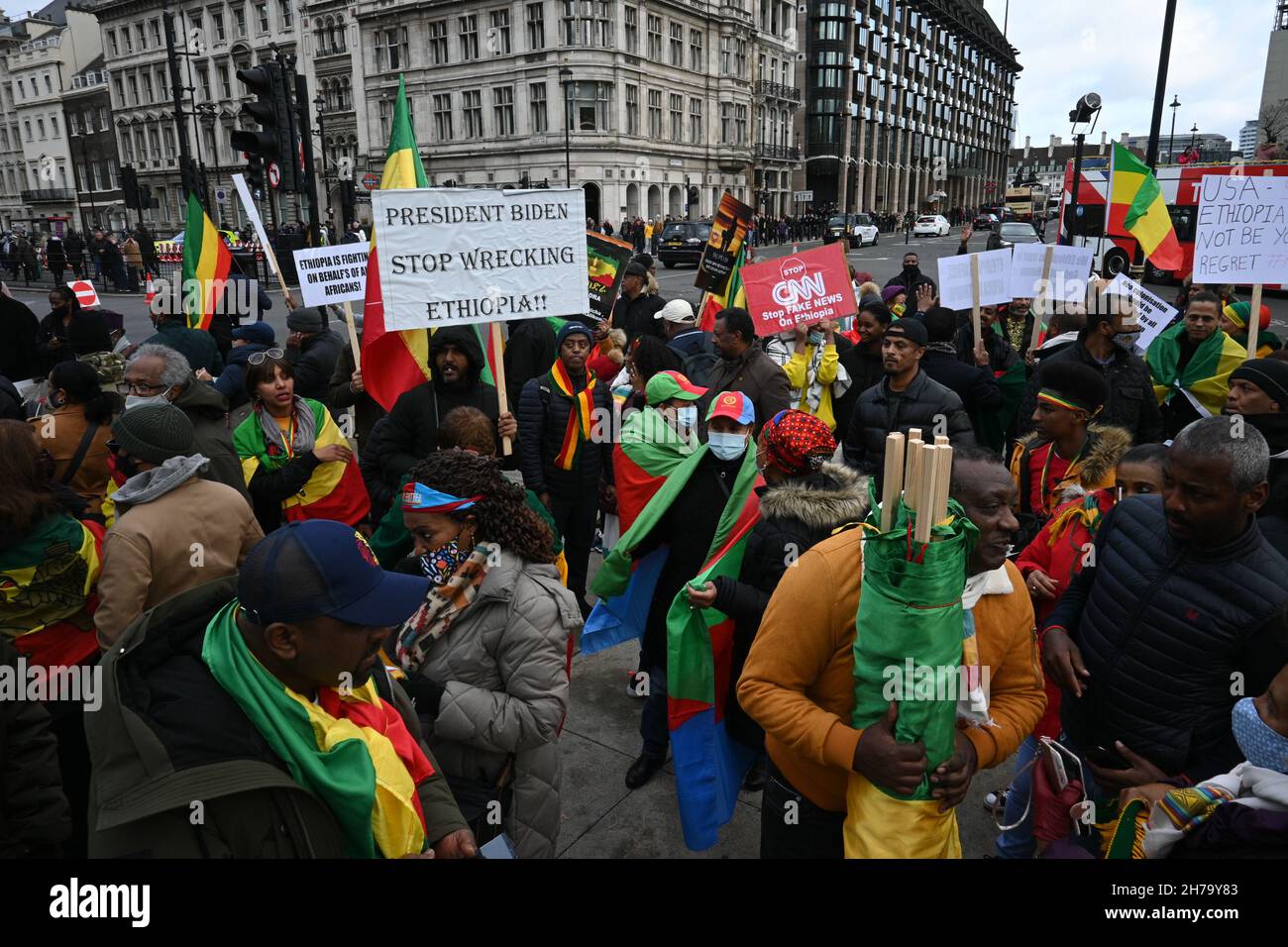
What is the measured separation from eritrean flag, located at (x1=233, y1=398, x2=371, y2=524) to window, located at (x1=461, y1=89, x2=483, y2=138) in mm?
50041

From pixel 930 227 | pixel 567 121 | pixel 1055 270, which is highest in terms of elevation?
pixel 567 121

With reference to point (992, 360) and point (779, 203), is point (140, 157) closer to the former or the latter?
point (779, 203)

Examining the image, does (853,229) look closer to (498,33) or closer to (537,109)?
(537,109)

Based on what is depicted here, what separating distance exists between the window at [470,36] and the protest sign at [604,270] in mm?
47704

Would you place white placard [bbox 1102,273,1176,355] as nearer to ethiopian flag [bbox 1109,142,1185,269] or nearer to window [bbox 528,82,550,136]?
ethiopian flag [bbox 1109,142,1185,269]

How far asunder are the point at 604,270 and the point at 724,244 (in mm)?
1460

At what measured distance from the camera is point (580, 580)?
5.48 metres

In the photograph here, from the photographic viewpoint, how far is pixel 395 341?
4.89 metres

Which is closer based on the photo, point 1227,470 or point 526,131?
point 1227,470

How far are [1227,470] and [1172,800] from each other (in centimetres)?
92

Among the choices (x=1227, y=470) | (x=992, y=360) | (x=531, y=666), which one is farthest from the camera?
(x=992, y=360)

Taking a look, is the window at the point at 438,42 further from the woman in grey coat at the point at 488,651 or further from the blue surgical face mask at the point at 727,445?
the woman in grey coat at the point at 488,651

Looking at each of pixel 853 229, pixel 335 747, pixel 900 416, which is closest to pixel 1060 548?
pixel 900 416
